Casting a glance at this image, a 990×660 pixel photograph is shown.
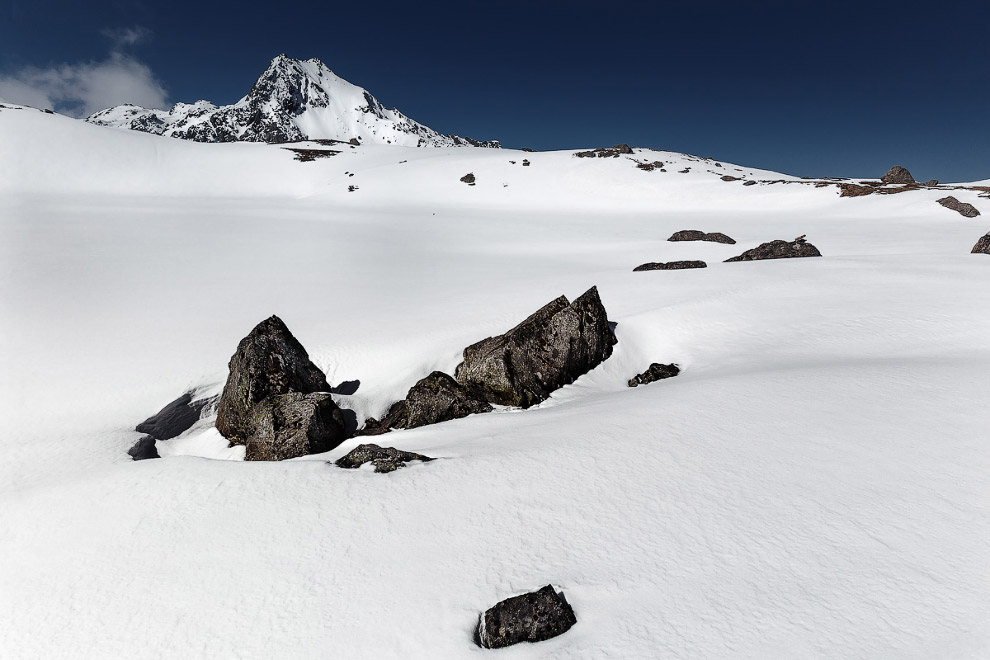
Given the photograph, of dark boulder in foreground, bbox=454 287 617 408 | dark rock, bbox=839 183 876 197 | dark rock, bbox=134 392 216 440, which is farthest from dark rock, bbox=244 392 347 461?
dark rock, bbox=839 183 876 197

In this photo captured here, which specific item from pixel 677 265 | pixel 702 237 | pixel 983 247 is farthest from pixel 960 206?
pixel 677 265

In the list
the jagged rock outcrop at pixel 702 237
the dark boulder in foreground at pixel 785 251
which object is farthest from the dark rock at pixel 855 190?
the dark boulder in foreground at pixel 785 251

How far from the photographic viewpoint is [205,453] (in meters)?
8.09

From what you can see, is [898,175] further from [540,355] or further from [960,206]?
[540,355]

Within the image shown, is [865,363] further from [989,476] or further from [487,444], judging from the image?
[487,444]

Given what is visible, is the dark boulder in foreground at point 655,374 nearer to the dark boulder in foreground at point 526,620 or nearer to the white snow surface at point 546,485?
the white snow surface at point 546,485

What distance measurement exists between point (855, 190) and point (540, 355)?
4019cm

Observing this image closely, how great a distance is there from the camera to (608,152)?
58.1 meters

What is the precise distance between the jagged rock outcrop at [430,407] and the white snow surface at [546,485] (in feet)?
1.86

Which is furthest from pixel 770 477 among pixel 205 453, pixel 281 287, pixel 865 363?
pixel 281 287

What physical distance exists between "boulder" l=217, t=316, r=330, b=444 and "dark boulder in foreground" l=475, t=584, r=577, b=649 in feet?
19.5

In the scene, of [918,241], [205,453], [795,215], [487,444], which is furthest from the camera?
[795,215]

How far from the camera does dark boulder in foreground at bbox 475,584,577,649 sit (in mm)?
3301

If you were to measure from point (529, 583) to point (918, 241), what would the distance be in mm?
26611
